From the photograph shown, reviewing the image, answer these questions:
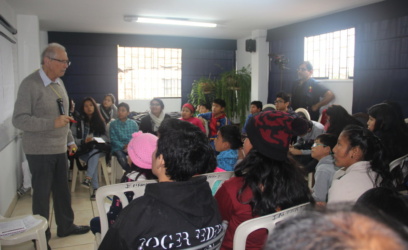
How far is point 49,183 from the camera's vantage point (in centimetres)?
261

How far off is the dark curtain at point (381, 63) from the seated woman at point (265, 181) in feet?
12.1

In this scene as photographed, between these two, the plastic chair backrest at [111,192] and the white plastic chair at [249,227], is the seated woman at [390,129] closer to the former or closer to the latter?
the white plastic chair at [249,227]

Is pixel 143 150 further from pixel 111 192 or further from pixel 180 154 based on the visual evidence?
pixel 180 154

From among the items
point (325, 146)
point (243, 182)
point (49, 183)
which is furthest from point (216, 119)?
point (243, 182)

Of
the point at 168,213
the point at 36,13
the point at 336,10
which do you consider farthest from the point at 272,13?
the point at 168,213

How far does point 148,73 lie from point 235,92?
2.22m

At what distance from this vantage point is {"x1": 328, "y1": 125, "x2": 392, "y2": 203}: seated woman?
1.80 metres

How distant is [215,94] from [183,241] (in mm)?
6511

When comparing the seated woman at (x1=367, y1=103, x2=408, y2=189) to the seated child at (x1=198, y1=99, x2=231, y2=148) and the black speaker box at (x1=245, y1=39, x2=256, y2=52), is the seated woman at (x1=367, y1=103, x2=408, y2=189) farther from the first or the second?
the black speaker box at (x1=245, y1=39, x2=256, y2=52)

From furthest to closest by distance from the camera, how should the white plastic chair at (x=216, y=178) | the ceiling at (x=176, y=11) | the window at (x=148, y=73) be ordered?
the window at (x=148, y=73), the ceiling at (x=176, y=11), the white plastic chair at (x=216, y=178)

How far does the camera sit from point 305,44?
20.5 feet

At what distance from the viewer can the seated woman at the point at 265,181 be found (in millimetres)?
1416

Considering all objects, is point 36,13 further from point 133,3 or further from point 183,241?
point 183,241

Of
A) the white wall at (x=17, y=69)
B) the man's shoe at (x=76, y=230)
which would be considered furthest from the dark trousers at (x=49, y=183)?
the white wall at (x=17, y=69)
